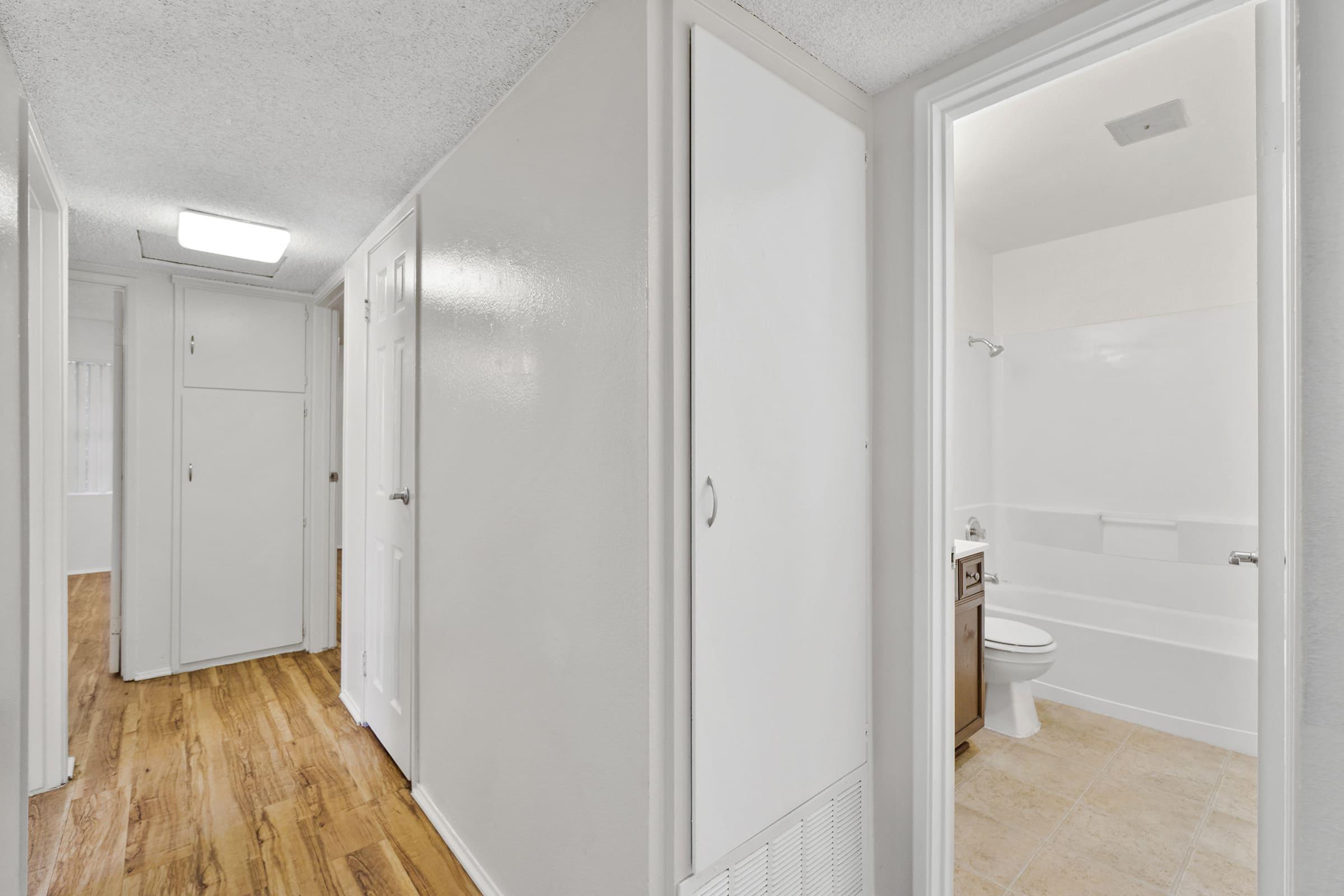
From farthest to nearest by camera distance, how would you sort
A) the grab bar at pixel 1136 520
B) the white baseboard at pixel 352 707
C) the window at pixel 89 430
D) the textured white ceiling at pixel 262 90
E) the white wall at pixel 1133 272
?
the window at pixel 89 430, the grab bar at pixel 1136 520, the white wall at pixel 1133 272, the white baseboard at pixel 352 707, the textured white ceiling at pixel 262 90

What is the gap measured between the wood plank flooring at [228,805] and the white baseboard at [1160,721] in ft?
9.45

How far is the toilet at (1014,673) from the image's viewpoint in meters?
2.66

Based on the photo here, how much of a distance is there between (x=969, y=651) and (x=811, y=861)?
52.7 inches

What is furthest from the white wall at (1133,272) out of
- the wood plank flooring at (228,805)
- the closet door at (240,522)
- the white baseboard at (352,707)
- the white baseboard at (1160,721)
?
the closet door at (240,522)

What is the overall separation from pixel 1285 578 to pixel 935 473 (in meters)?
0.67

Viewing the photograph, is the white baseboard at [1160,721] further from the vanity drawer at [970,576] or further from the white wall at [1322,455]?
the white wall at [1322,455]

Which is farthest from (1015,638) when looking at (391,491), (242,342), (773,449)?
(242,342)

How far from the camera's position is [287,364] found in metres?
3.70

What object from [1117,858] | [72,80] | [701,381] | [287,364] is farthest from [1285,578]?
[287,364]

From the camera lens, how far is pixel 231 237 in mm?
2527

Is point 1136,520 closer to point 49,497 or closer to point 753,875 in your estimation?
point 753,875

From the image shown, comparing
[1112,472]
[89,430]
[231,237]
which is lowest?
[1112,472]

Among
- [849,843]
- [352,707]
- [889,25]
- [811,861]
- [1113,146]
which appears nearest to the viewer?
[889,25]

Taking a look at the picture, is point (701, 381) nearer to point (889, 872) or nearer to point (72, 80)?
point (889, 872)
